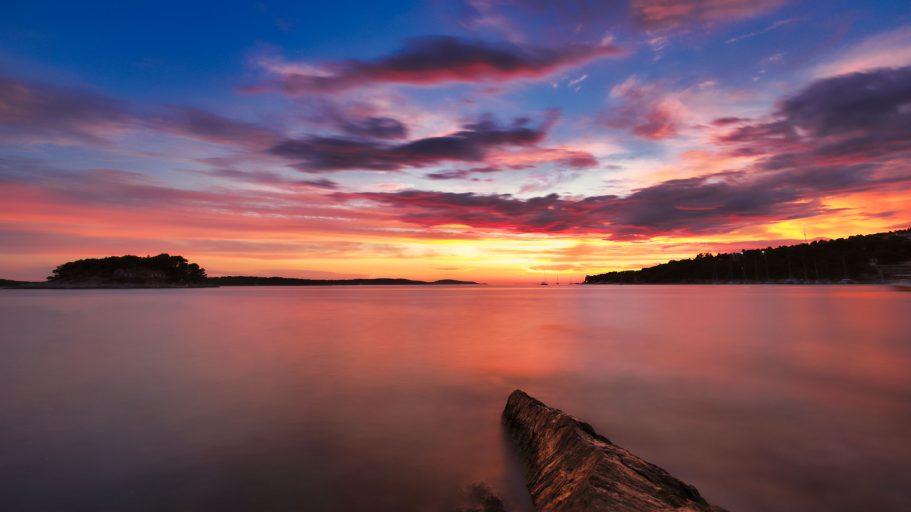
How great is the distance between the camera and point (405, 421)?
9.23 meters

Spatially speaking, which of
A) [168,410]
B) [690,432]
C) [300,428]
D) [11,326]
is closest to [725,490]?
[690,432]

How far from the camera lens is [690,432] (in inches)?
332

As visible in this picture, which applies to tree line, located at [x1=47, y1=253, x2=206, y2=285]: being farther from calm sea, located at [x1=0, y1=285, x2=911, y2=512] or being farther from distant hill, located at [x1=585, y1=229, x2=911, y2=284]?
distant hill, located at [x1=585, y1=229, x2=911, y2=284]

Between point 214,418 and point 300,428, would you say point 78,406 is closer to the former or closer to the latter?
point 214,418

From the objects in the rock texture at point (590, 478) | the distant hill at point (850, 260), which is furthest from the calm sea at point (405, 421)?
the distant hill at point (850, 260)

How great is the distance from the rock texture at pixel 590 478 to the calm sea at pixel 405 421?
728 mm

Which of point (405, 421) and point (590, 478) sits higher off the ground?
point (590, 478)

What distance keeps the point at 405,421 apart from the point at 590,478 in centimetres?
593

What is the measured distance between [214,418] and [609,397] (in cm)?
999

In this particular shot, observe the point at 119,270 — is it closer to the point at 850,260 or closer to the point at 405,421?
the point at 405,421

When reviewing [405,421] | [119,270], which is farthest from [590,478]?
[119,270]

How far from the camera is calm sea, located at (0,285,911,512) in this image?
5.95 m

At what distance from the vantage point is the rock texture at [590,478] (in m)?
3.81

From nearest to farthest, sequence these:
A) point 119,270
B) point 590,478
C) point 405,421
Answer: point 590,478
point 405,421
point 119,270
